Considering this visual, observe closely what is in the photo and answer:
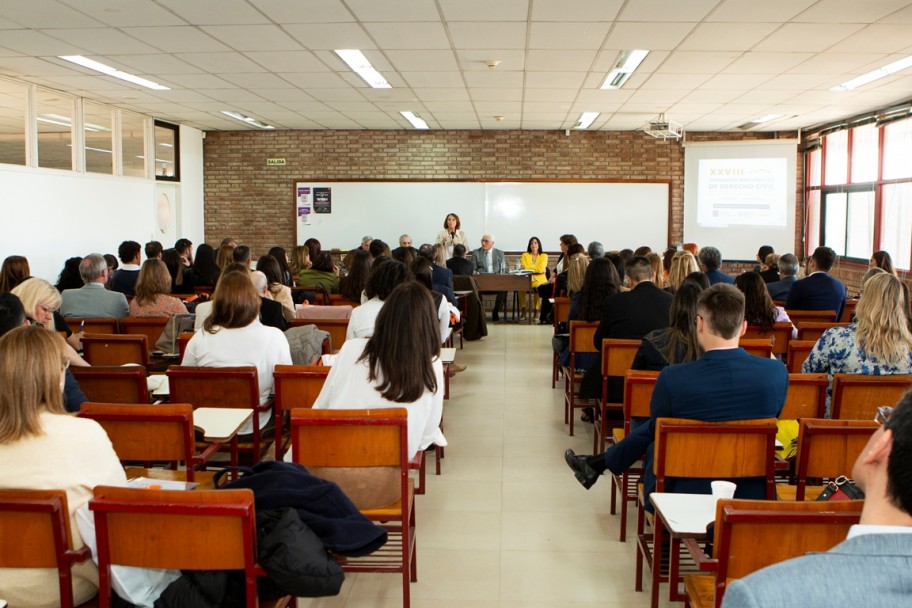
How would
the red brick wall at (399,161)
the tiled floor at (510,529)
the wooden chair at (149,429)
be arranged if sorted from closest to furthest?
the wooden chair at (149,429)
the tiled floor at (510,529)
the red brick wall at (399,161)

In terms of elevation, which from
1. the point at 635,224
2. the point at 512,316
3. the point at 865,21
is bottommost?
the point at 512,316

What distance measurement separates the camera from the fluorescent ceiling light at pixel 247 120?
38.3ft

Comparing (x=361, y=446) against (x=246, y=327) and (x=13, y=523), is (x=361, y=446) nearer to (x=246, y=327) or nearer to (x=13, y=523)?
(x=13, y=523)

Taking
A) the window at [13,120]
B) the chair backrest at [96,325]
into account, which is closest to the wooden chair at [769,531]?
the chair backrest at [96,325]

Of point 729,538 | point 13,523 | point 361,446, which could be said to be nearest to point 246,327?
point 361,446

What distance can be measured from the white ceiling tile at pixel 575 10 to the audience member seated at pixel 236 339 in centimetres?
313

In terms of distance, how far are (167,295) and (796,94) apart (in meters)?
7.87

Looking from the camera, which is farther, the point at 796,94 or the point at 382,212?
the point at 382,212

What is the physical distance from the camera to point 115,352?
15.8ft

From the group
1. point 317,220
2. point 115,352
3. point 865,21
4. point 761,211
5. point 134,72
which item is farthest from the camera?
point 317,220

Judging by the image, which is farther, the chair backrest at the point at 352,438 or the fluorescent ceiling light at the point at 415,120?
the fluorescent ceiling light at the point at 415,120

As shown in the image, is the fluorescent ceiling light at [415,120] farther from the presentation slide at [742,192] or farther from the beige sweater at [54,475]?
the beige sweater at [54,475]

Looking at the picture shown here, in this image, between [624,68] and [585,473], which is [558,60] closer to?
[624,68]

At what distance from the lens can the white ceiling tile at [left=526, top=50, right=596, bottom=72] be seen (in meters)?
7.34
